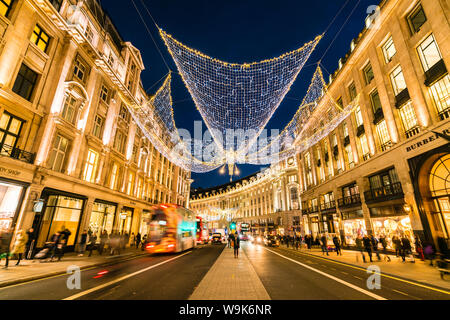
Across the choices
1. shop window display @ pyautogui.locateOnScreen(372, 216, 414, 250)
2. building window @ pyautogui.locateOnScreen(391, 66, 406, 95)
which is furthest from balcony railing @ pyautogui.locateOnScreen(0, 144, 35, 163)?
building window @ pyautogui.locateOnScreen(391, 66, 406, 95)

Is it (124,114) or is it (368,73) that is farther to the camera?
(124,114)

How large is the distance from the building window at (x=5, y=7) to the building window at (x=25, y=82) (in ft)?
9.40

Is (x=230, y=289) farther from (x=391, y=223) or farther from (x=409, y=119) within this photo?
(x=409, y=119)

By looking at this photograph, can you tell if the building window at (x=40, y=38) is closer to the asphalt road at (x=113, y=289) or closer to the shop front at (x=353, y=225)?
the asphalt road at (x=113, y=289)

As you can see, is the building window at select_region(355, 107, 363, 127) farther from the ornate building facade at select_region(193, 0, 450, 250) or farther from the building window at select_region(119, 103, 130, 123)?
the building window at select_region(119, 103, 130, 123)

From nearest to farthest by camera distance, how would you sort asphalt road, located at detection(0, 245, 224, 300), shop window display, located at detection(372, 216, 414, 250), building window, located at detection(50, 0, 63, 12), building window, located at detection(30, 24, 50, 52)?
asphalt road, located at detection(0, 245, 224, 300)
building window, located at detection(30, 24, 50, 52)
building window, located at detection(50, 0, 63, 12)
shop window display, located at detection(372, 216, 414, 250)

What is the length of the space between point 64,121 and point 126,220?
14.6 metres

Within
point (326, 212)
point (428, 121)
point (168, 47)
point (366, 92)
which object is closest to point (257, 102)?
point (168, 47)

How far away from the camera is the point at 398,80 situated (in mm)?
17297

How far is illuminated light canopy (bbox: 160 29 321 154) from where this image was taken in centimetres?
1180

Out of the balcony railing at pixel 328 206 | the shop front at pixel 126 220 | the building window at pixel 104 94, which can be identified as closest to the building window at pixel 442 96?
the balcony railing at pixel 328 206

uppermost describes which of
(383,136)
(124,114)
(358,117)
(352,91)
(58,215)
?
(352,91)

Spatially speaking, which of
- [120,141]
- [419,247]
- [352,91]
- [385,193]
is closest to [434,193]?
[419,247]

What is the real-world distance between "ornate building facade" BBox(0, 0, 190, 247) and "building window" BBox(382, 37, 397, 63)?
88.8 feet
